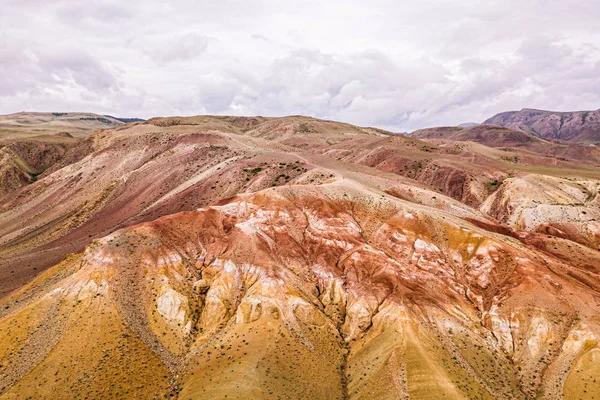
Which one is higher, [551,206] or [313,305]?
[551,206]

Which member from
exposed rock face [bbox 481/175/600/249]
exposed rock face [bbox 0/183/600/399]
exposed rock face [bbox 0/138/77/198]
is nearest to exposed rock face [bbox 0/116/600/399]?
exposed rock face [bbox 0/183/600/399]

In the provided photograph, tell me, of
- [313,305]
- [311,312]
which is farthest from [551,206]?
[311,312]

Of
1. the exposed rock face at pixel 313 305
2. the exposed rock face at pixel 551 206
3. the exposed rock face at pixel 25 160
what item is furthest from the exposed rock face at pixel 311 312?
the exposed rock face at pixel 25 160

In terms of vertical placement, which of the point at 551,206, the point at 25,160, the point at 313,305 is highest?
the point at 25,160

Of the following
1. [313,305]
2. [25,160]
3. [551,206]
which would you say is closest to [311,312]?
[313,305]

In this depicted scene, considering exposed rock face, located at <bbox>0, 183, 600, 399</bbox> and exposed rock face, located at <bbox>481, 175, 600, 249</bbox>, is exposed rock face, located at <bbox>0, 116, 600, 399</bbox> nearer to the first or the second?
exposed rock face, located at <bbox>0, 183, 600, 399</bbox>

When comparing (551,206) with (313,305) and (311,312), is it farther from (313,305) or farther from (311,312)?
(311,312)

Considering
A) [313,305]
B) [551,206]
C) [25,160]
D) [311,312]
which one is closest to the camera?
[311,312]

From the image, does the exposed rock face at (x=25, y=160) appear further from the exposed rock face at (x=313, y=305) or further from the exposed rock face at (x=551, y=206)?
the exposed rock face at (x=551, y=206)

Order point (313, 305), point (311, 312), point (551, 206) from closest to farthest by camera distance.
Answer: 1. point (311, 312)
2. point (313, 305)
3. point (551, 206)

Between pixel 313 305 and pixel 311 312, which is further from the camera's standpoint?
pixel 313 305
